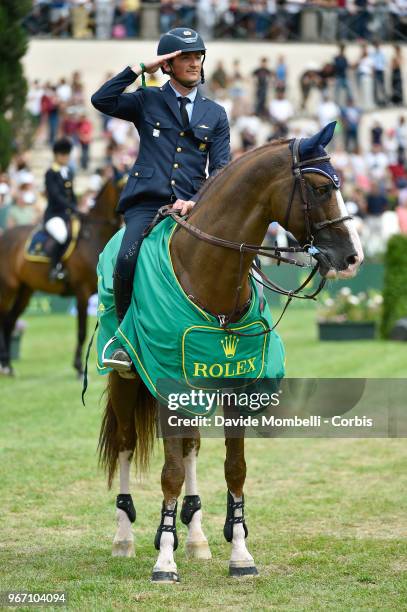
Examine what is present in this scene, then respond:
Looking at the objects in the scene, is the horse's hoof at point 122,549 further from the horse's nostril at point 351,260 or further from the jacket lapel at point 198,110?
the jacket lapel at point 198,110

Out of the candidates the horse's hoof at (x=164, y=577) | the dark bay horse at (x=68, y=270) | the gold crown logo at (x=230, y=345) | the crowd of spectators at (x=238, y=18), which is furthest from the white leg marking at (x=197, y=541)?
the crowd of spectators at (x=238, y=18)

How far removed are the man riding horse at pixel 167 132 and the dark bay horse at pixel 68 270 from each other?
859 cm

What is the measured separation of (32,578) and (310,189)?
8.71 ft

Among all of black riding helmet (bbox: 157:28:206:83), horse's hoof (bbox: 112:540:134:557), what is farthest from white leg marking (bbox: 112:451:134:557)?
black riding helmet (bbox: 157:28:206:83)

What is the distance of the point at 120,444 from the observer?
7.95 meters

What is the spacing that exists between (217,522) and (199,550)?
98cm

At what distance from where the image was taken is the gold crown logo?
6852mm

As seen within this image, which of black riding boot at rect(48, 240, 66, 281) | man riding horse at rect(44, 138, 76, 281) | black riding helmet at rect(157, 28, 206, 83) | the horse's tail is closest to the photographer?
black riding helmet at rect(157, 28, 206, 83)

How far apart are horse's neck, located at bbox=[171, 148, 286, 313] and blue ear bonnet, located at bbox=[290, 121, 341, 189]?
8.9 inches

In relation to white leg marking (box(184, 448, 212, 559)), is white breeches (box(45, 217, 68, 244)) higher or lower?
lower

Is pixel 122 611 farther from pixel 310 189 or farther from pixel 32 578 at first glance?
pixel 310 189

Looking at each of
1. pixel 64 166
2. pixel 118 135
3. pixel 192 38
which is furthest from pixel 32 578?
pixel 118 135

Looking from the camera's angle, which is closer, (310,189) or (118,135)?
(310,189)

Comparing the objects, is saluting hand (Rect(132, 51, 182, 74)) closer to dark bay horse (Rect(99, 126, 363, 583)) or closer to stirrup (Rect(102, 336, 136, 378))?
dark bay horse (Rect(99, 126, 363, 583))
